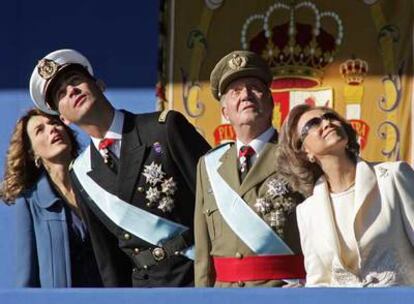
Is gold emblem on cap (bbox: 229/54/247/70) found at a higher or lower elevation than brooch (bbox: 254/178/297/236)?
higher

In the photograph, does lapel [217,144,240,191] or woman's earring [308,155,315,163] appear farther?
lapel [217,144,240,191]

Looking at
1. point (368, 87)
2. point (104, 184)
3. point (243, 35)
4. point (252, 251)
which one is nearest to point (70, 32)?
point (243, 35)

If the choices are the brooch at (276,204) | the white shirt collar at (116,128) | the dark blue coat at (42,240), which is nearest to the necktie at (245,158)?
the brooch at (276,204)

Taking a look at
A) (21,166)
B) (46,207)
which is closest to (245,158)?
(46,207)

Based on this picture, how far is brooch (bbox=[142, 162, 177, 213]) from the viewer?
25.2 feet

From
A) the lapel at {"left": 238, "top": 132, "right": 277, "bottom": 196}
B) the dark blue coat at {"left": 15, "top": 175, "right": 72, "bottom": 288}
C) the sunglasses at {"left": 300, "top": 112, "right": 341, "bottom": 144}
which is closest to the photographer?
the sunglasses at {"left": 300, "top": 112, "right": 341, "bottom": 144}

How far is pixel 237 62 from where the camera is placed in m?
7.48

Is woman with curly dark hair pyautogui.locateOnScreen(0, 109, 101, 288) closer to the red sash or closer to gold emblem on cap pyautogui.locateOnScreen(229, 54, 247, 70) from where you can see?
the red sash

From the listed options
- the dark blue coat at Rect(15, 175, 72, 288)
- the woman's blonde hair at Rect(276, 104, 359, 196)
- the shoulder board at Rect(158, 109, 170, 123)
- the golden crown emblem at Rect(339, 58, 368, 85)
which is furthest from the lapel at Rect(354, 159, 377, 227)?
the golden crown emblem at Rect(339, 58, 368, 85)

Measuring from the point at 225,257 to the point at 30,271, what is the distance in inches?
40.8

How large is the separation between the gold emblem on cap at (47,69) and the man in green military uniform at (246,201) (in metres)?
0.61

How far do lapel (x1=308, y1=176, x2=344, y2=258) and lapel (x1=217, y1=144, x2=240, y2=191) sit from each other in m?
0.44

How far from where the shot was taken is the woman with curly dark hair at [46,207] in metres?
8.05

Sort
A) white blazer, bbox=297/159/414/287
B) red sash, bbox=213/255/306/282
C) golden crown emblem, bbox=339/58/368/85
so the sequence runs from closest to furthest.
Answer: white blazer, bbox=297/159/414/287 < red sash, bbox=213/255/306/282 < golden crown emblem, bbox=339/58/368/85
